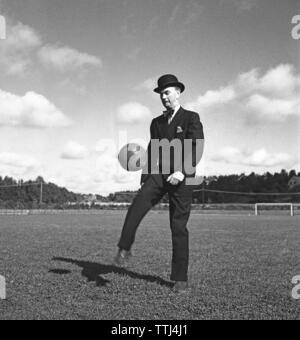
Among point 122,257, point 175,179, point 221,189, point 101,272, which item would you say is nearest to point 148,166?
point 175,179

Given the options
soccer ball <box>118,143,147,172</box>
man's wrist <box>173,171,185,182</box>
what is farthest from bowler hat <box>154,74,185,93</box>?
man's wrist <box>173,171,185,182</box>

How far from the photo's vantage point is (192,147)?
19.3 ft

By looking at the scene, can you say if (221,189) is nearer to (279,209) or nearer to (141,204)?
(279,209)

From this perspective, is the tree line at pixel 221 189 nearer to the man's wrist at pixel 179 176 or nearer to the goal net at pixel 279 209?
the goal net at pixel 279 209

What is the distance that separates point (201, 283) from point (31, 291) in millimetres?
2457

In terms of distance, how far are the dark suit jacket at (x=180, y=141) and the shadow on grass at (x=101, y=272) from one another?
5.49ft

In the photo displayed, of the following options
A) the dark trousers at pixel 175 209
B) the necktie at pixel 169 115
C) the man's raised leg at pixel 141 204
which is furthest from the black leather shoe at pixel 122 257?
the necktie at pixel 169 115

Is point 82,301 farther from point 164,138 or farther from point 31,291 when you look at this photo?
point 164,138

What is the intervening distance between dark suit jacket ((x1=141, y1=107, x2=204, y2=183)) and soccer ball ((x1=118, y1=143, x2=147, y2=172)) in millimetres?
341

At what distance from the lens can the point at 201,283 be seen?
654 cm

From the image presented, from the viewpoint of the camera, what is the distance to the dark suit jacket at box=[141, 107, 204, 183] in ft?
19.3
